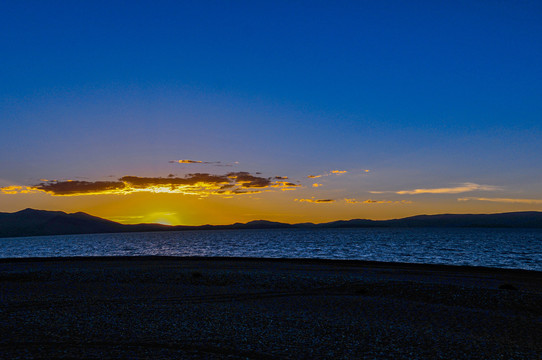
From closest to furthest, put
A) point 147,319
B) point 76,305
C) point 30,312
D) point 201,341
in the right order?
point 201,341, point 147,319, point 30,312, point 76,305

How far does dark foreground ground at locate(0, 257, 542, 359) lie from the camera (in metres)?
11.5

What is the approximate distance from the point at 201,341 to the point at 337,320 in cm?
633

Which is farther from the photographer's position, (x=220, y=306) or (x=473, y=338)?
(x=220, y=306)

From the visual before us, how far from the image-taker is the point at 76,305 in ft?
60.4

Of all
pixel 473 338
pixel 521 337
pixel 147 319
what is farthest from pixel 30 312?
pixel 521 337

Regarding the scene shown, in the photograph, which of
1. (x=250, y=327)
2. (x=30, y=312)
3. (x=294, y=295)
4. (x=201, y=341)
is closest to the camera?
(x=201, y=341)

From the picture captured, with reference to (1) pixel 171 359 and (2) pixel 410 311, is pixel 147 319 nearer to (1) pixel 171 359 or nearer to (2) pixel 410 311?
(1) pixel 171 359

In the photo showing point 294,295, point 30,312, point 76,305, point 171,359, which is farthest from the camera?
point 294,295

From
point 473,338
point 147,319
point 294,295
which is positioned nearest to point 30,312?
point 147,319

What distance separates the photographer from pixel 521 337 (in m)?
13.5

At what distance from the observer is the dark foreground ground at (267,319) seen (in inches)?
451

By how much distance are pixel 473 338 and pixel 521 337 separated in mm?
1935

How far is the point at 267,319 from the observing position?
15719 mm

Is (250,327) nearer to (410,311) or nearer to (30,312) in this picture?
(410,311)
